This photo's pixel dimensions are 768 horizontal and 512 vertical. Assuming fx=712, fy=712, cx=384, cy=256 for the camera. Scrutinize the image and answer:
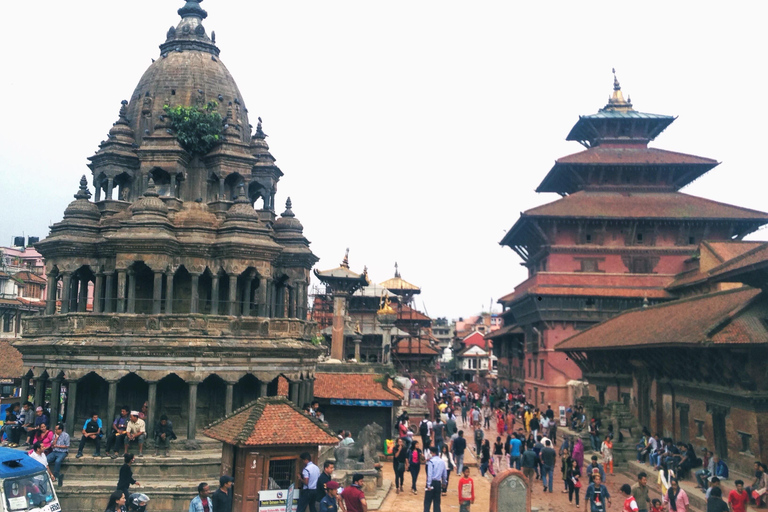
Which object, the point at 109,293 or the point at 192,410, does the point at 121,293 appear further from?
the point at 192,410

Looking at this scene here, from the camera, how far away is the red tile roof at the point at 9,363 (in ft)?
141

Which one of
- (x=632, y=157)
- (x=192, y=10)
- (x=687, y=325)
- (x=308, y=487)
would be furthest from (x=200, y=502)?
(x=632, y=157)

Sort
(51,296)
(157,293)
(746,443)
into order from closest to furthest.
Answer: (746,443)
(157,293)
(51,296)

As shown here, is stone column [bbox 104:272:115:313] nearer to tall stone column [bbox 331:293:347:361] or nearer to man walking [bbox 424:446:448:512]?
man walking [bbox 424:446:448:512]

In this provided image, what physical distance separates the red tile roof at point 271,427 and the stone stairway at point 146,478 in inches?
232

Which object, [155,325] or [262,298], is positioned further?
[262,298]

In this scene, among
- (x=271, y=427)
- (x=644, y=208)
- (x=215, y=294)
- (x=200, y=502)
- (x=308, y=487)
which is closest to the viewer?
(x=200, y=502)

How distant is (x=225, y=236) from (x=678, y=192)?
36.1m

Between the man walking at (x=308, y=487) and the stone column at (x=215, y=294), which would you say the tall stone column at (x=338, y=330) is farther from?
the man walking at (x=308, y=487)

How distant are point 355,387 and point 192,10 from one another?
18.7m

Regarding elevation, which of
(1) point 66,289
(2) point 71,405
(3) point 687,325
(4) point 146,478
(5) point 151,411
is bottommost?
(4) point 146,478

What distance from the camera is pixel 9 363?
44.5 metres

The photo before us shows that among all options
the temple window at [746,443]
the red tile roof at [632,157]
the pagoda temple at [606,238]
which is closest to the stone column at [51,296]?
the temple window at [746,443]

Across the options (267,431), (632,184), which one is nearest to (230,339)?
(267,431)
